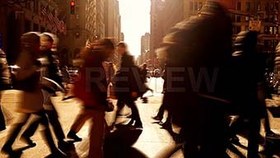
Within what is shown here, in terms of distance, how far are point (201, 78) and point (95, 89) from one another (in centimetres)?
206

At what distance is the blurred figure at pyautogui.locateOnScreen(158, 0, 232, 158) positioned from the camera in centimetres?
430

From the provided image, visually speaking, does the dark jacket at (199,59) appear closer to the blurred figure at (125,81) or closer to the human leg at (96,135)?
the human leg at (96,135)

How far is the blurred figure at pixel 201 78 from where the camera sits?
14.1 ft

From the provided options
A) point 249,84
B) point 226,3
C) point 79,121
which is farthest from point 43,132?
point 226,3

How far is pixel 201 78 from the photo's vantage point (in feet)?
14.1

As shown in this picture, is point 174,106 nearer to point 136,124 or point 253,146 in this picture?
point 253,146

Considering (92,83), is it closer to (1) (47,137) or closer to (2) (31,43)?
(2) (31,43)

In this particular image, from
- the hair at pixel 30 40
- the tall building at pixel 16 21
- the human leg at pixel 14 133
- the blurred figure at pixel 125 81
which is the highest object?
the tall building at pixel 16 21

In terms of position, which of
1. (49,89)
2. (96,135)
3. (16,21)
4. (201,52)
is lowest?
(96,135)

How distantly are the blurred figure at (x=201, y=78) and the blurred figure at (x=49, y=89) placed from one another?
3288mm

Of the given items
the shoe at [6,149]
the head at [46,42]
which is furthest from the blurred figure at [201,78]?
the head at [46,42]

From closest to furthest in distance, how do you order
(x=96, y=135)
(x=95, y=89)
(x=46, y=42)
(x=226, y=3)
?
(x=226, y=3)
(x=96, y=135)
(x=95, y=89)
(x=46, y=42)

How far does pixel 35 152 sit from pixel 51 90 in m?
0.97

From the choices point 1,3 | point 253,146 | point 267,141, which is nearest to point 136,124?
point 267,141
